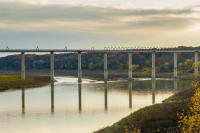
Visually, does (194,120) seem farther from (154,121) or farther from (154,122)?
(154,121)

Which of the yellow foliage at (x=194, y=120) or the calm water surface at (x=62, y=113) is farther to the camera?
the calm water surface at (x=62, y=113)

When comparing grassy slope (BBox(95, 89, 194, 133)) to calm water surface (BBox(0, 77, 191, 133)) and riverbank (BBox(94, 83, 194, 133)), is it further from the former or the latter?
calm water surface (BBox(0, 77, 191, 133))

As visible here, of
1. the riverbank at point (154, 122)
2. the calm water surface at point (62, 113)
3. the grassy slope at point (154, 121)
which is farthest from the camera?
the calm water surface at point (62, 113)

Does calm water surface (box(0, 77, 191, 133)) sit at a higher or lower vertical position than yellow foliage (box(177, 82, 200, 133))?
lower

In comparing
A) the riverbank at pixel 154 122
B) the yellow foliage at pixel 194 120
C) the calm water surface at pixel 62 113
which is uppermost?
the yellow foliage at pixel 194 120

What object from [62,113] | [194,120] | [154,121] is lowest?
[62,113]

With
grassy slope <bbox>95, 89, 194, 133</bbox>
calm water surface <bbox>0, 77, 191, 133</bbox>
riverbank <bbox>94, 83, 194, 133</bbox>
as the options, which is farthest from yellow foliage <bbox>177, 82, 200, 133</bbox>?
calm water surface <bbox>0, 77, 191, 133</bbox>

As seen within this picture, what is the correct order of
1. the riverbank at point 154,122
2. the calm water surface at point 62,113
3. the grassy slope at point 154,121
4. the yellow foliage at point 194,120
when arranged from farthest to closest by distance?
the calm water surface at point 62,113
the grassy slope at point 154,121
the riverbank at point 154,122
the yellow foliage at point 194,120

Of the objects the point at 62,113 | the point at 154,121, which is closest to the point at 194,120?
the point at 154,121

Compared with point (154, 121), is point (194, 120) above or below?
above

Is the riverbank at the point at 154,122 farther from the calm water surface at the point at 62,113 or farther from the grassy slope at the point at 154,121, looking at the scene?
the calm water surface at the point at 62,113

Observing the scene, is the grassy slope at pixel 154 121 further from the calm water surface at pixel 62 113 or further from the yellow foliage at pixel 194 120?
the yellow foliage at pixel 194 120

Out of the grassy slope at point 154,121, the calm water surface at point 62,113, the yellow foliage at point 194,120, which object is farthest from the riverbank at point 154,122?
the yellow foliage at point 194,120

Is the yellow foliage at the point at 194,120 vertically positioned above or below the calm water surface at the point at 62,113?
above
